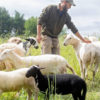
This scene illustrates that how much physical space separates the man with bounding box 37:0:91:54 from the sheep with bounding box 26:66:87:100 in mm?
2372

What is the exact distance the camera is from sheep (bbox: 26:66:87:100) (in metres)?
5.18

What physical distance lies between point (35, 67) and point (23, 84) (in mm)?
417

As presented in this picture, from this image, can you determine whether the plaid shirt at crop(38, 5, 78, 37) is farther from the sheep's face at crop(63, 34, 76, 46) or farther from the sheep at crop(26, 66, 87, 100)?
the sheep at crop(26, 66, 87, 100)

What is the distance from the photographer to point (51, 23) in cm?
785

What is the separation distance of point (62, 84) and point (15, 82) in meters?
0.86

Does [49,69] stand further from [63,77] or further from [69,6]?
[69,6]

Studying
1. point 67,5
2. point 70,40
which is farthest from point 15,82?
point 70,40

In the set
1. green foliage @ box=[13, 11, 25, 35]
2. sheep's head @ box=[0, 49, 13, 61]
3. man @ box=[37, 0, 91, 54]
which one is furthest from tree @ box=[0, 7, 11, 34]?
sheep's head @ box=[0, 49, 13, 61]

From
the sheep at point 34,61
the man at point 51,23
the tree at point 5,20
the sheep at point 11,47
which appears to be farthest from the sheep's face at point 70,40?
the tree at point 5,20

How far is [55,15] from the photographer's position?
25.6ft

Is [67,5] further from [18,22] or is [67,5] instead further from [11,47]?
[18,22]

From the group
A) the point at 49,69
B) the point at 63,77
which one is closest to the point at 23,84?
the point at 63,77

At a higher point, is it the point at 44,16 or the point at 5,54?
the point at 44,16

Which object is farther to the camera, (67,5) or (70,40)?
(70,40)
